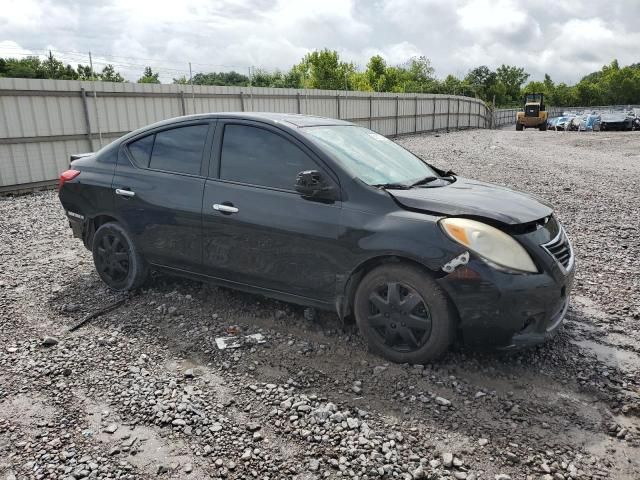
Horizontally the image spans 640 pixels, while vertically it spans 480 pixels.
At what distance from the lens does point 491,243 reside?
126 inches

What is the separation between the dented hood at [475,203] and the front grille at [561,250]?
0.19 m

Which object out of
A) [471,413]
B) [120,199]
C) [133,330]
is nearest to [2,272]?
[120,199]

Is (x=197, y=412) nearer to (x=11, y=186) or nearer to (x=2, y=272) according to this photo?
(x=2, y=272)

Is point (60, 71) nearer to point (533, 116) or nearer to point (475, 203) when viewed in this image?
point (533, 116)

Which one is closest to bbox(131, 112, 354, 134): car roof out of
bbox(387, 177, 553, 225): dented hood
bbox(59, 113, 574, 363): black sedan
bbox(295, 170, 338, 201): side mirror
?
bbox(59, 113, 574, 363): black sedan

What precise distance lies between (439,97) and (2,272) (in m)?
31.8

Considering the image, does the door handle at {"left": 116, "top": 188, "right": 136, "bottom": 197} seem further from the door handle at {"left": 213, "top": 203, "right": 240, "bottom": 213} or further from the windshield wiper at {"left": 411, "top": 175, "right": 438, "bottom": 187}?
the windshield wiper at {"left": 411, "top": 175, "right": 438, "bottom": 187}

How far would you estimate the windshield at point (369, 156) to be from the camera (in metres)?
3.79

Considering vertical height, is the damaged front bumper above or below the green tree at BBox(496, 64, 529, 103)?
below

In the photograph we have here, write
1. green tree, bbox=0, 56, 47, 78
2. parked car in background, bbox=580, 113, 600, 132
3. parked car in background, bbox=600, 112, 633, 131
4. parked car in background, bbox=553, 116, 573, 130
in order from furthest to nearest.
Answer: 1. green tree, bbox=0, 56, 47, 78
2. parked car in background, bbox=553, 116, 573, 130
3. parked car in background, bbox=580, 113, 600, 132
4. parked car in background, bbox=600, 112, 633, 131

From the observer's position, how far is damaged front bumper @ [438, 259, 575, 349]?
3.13 meters

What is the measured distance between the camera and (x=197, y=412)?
3039 mm

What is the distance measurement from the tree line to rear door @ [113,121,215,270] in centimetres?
3783

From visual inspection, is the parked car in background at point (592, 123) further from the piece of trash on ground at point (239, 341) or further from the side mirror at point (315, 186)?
the piece of trash on ground at point (239, 341)
